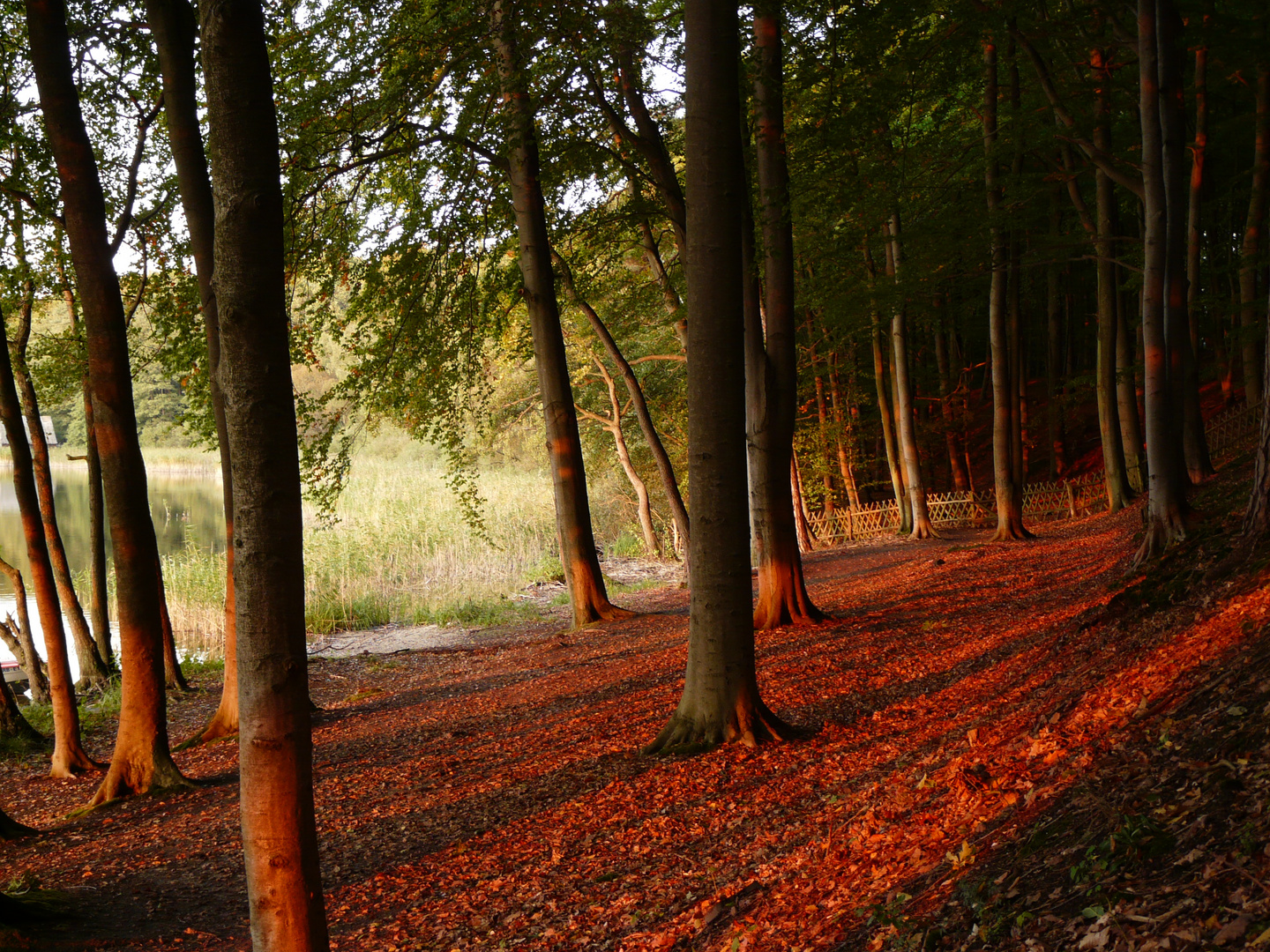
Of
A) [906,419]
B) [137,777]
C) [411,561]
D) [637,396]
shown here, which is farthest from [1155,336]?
[411,561]

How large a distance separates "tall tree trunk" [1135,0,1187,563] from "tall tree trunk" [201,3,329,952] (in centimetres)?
683

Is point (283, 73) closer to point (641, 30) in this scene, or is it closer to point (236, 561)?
point (641, 30)

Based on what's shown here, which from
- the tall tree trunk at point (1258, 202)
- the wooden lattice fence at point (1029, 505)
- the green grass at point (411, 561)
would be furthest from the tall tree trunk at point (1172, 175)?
the green grass at point (411, 561)

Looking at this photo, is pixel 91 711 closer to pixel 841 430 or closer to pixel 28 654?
pixel 28 654

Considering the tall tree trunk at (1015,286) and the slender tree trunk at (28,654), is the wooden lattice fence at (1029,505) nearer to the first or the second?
the tall tree trunk at (1015,286)

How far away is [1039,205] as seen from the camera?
19.3 meters

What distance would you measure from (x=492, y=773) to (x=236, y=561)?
149 inches

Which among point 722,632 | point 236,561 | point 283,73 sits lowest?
point 722,632

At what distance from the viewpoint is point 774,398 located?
31.0 feet

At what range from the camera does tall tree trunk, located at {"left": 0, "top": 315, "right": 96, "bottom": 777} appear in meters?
7.45

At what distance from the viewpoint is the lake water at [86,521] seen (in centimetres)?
1894

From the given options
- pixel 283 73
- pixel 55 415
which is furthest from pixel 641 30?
pixel 55 415

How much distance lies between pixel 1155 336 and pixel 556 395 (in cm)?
705

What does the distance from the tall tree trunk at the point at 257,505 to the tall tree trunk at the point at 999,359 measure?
13.4 meters
